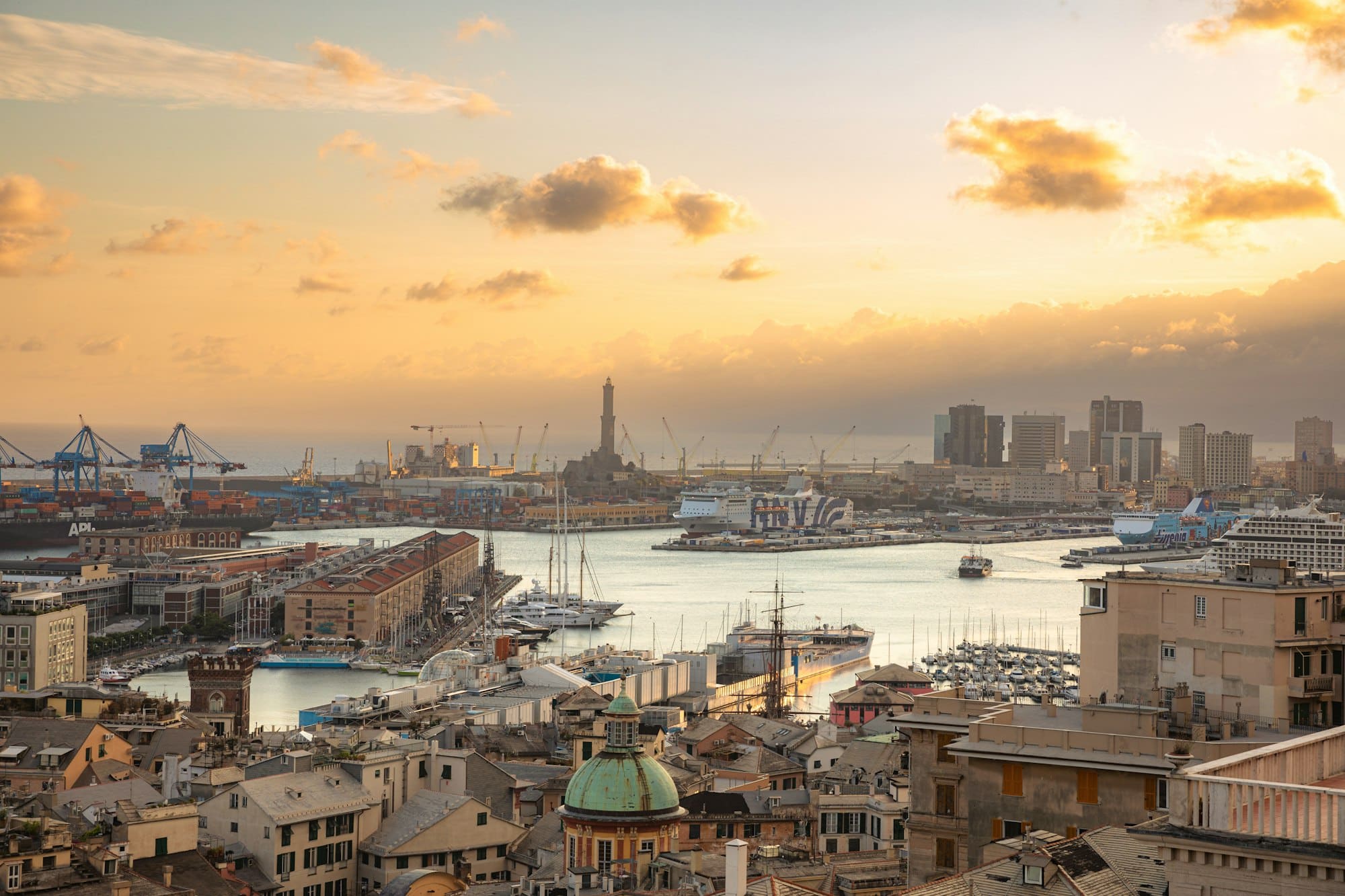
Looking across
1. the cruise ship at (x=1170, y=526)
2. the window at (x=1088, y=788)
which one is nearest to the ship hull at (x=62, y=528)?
the cruise ship at (x=1170, y=526)

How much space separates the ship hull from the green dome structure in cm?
4633

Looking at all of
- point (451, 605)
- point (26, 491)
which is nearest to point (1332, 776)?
point (451, 605)

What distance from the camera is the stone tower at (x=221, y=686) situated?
15.0 meters

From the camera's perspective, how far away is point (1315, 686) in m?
5.20

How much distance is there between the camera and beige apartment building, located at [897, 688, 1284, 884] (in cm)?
399

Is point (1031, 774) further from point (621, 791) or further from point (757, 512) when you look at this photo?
point (757, 512)

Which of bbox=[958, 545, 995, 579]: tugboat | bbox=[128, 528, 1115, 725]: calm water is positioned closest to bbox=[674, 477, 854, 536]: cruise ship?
bbox=[128, 528, 1115, 725]: calm water

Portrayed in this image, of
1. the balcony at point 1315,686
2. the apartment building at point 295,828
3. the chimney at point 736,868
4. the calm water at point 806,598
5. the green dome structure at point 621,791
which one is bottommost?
the calm water at point 806,598

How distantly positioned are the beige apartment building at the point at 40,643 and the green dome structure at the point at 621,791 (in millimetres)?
11285

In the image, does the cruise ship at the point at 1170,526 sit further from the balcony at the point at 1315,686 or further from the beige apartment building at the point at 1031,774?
the beige apartment building at the point at 1031,774

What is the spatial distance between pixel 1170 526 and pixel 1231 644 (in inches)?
2200

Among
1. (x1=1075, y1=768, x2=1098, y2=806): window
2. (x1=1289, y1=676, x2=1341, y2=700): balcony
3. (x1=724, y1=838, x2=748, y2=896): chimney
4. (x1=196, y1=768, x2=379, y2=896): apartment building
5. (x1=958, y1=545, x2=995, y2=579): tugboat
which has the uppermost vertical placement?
(x1=1289, y1=676, x2=1341, y2=700): balcony

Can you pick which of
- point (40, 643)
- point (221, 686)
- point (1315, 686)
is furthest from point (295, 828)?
point (40, 643)

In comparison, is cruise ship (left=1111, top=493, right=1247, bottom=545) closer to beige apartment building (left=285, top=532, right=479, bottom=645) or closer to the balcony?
beige apartment building (left=285, top=532, right=479, bottom=645)
